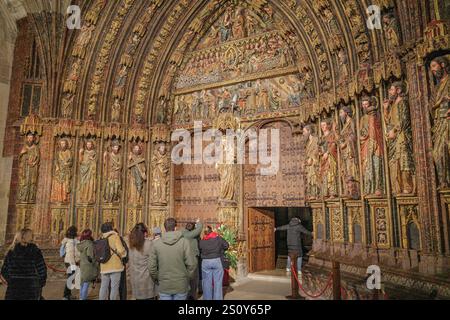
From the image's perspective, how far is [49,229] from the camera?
34.8ft

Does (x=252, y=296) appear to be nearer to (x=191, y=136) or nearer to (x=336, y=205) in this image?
(x=336, y=205)

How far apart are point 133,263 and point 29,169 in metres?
7.12

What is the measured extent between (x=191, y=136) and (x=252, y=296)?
610 centimetres

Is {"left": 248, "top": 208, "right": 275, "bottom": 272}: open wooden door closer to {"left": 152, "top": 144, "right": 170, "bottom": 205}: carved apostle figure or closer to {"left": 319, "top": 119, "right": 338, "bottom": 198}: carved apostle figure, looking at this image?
{"left": 319, "top": 119, "right": 338, "bottom": 198}: carved apostle figure

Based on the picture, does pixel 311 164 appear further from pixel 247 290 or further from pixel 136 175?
pixel 136 175

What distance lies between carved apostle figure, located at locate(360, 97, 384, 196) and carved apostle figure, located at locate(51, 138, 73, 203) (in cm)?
829

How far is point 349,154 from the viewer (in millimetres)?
8078

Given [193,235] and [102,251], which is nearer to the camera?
[102,251]

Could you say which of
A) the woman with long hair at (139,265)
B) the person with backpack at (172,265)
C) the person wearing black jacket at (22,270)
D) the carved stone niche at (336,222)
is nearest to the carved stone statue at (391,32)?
the carved stone niche at (336,222)

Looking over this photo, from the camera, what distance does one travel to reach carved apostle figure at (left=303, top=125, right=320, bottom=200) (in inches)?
367

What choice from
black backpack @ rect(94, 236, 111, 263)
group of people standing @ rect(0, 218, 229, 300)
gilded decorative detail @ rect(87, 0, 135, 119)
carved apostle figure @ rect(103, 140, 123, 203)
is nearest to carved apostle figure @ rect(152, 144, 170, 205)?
carved apostle figure @ rect(103, 140, 123, 203)

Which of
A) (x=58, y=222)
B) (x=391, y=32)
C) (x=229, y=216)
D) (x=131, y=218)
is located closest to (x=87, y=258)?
(x=229, y=216)

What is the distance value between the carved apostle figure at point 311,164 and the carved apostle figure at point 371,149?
175cm
